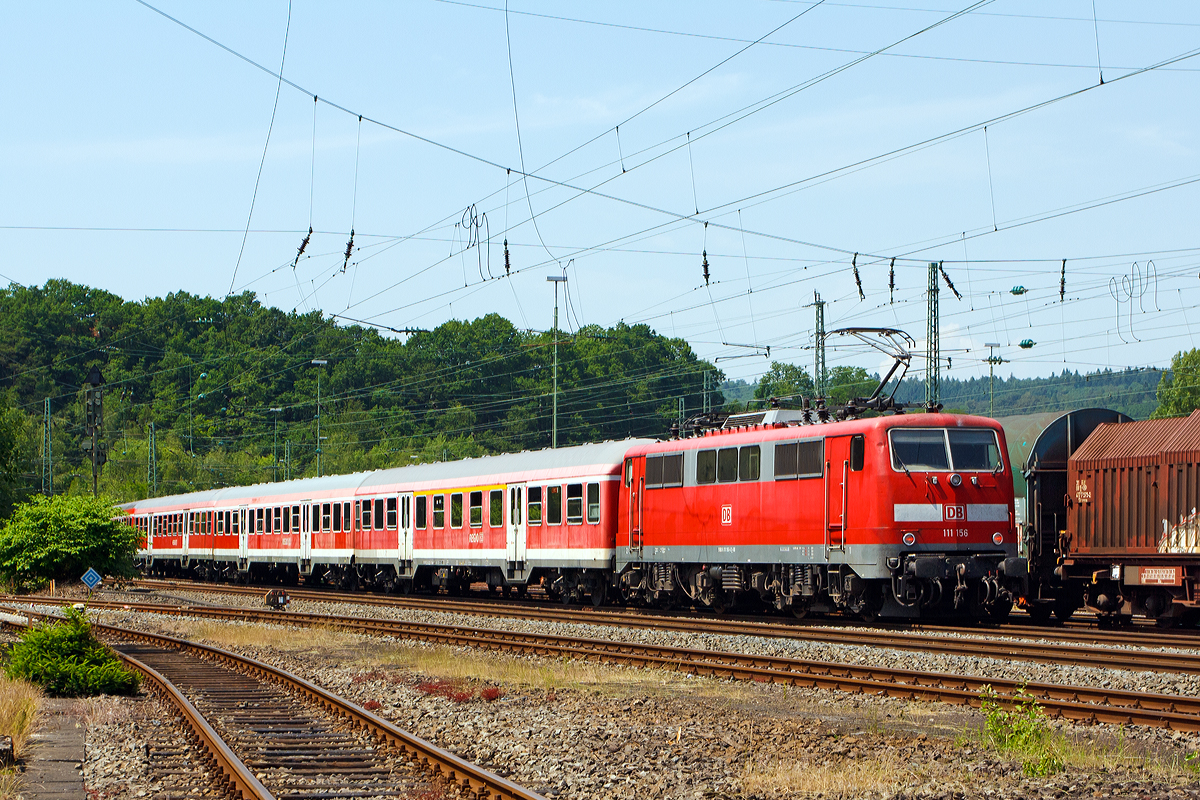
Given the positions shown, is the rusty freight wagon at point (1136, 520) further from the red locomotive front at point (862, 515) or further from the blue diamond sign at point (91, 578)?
the blue diamond sign at point (91, 578)

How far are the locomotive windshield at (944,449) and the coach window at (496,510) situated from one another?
1379 cm

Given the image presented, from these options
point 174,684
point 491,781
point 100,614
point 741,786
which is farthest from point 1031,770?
point 100,614

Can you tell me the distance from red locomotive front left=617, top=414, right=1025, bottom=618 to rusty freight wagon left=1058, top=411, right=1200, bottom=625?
7.20ft

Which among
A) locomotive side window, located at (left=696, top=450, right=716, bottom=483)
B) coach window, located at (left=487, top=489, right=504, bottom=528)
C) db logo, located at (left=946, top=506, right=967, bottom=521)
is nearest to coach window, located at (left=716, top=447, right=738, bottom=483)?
locomotive side window, located at (left=696, top=450, right=716, bottom=483)

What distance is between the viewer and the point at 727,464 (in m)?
26.4

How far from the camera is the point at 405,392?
101 m

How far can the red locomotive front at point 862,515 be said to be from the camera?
22.6 m

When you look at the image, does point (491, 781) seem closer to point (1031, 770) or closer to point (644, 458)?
point (1031, 770)

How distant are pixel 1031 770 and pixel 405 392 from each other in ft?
301

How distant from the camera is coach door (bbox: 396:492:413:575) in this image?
128 feet

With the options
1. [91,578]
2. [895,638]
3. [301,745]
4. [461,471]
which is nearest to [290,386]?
[91,578]

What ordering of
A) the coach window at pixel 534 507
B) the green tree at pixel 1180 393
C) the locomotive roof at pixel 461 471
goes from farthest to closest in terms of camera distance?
1. the green tree at pixel 1180 393
2. the coach window at pixel 534 507
3. the locomotive roof at pixel 461 471

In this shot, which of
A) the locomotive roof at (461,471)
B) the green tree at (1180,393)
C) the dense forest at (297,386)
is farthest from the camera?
the green tree at (1180,393)

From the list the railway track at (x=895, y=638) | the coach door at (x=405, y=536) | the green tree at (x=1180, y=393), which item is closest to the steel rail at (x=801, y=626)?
the railway track at (x=895, y=638)
